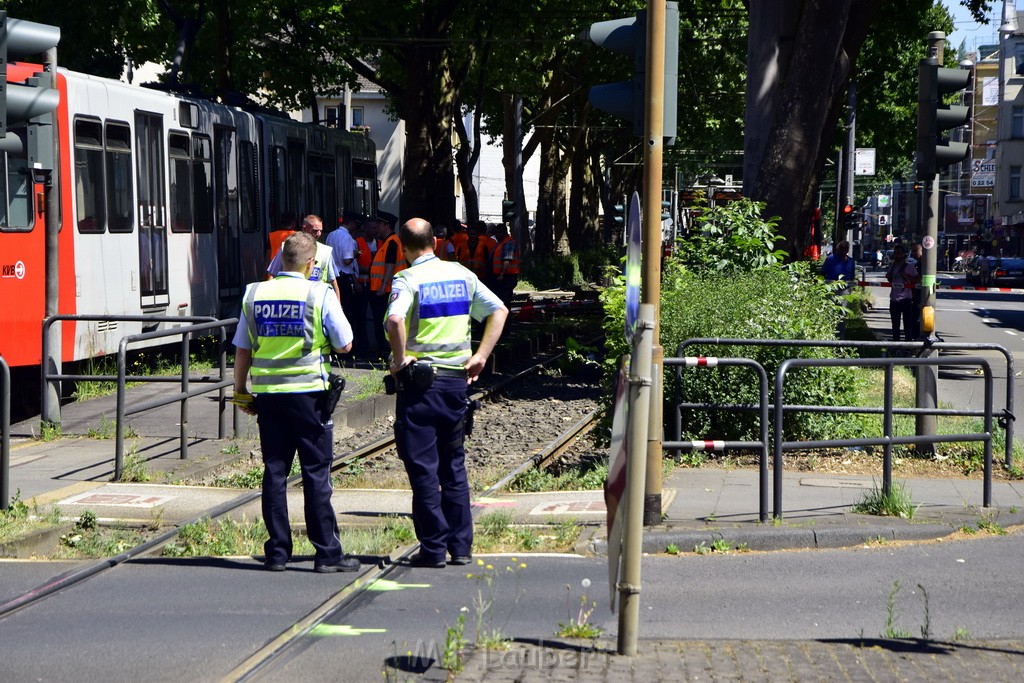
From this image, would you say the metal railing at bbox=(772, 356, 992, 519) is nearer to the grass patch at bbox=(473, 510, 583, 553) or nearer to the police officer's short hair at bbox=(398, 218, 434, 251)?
the grass patch at bbox=(473, 510, 583, 553)

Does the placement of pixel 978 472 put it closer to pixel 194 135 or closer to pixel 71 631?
pixel 71 631

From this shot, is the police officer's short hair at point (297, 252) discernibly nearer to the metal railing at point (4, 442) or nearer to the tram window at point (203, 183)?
the metal railing at point (4, 442)

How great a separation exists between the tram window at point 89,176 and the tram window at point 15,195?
1137mm

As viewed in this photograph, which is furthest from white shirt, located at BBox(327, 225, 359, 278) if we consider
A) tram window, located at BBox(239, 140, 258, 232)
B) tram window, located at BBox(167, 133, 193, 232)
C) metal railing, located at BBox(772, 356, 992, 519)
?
metal railing, located at BBox(772, 356, 992, 519)

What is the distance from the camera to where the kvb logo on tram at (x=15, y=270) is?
13.1m

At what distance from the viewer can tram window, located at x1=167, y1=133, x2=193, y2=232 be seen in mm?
17141

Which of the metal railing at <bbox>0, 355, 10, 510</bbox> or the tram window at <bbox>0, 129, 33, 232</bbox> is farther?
the tram window at <bbox>0, 129, 33, 232</bbox>

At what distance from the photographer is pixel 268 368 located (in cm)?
729

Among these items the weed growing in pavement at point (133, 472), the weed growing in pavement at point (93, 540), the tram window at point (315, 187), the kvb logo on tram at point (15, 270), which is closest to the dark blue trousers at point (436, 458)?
the weed growing in pavement at point (93, 540)

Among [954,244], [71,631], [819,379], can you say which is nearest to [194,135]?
[819,379]

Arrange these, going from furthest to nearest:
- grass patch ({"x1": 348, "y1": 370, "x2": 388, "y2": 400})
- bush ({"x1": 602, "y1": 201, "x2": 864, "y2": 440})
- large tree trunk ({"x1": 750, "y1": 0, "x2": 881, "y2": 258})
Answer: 1. large tree trunk ({"x1": 750, "y1": 0, "x2": 881, "y2": 258})
2. grass patch ({"x1": 348, "y1": 370, "x2": 388, "y2": 400})
3. bush ({"x1": 602, "y1": 201, "x2": 864, "y2": 440})

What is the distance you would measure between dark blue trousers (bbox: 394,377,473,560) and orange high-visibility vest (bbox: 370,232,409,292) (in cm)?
1062

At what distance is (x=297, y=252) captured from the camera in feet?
24.1

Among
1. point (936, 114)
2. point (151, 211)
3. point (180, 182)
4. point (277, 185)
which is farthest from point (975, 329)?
point (936, 114)
